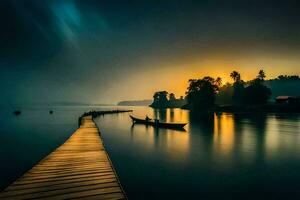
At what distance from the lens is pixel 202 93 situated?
137500 mm

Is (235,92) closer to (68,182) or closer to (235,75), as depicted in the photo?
(235,75)

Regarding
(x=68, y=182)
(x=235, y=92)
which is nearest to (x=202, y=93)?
(x=235, y=92)

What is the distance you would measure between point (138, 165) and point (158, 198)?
7.62 meters

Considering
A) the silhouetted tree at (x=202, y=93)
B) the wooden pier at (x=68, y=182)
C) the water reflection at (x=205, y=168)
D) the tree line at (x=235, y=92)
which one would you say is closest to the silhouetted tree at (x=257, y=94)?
the tree line at (x=235, y=92)

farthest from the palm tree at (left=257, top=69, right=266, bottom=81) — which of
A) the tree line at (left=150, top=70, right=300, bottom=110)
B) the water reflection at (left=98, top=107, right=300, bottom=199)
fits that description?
the water reflection at (left=98, top=107, right=300, bottom=199)

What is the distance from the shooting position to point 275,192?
12680 millimetres

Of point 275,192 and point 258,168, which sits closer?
point 275,192

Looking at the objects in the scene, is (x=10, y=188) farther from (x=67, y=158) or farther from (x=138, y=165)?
(x=138, y=165)

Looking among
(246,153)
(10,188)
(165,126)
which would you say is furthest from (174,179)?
(165,126)

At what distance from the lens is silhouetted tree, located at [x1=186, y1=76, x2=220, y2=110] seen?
13512 cm

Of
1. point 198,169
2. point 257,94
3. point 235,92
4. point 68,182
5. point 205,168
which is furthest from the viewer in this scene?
point 235,92

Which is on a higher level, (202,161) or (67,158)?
(67,158)

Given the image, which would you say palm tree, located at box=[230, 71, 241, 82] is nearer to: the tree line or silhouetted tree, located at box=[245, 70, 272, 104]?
the tree line

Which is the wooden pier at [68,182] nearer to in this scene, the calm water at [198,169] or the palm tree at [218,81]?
the calm water at [198,169]
